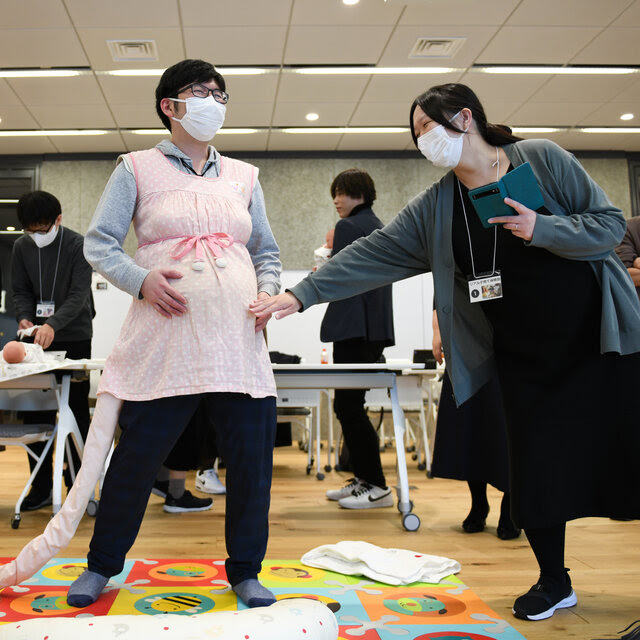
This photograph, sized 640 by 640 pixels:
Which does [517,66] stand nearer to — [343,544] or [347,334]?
[347,334]

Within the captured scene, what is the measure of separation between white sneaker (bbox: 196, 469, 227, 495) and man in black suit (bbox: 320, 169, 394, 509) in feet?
2.53

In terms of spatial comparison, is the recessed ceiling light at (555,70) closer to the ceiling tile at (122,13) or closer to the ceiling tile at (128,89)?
the ceiling tile at (122,13)

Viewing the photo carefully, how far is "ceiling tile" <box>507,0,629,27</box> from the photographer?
4676 mm

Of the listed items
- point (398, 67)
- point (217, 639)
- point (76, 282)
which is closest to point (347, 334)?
point (76, 282)

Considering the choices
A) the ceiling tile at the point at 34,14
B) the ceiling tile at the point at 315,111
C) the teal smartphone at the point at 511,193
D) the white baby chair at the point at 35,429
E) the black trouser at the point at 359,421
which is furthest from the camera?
the ceiling tile at the point at 315,111

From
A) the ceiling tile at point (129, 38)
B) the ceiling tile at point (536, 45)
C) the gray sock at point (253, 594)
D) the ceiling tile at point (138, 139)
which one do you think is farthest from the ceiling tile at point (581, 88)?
the gray sock at point (253, 594)

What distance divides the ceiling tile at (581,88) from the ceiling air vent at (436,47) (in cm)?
109

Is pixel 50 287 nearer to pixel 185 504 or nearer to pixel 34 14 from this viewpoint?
pixel 185 504

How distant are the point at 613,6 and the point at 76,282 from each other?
4.20m

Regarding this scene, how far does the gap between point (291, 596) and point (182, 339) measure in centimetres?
75

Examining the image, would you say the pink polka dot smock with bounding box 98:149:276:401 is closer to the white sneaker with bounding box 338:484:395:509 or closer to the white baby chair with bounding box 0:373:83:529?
the white baby chair with bounding box 0:373:83:529

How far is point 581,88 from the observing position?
19.7 ft

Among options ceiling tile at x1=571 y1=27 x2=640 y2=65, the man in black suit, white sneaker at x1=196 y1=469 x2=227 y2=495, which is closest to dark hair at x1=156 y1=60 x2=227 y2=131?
the man in black suit

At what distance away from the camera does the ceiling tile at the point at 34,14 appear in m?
4.52
